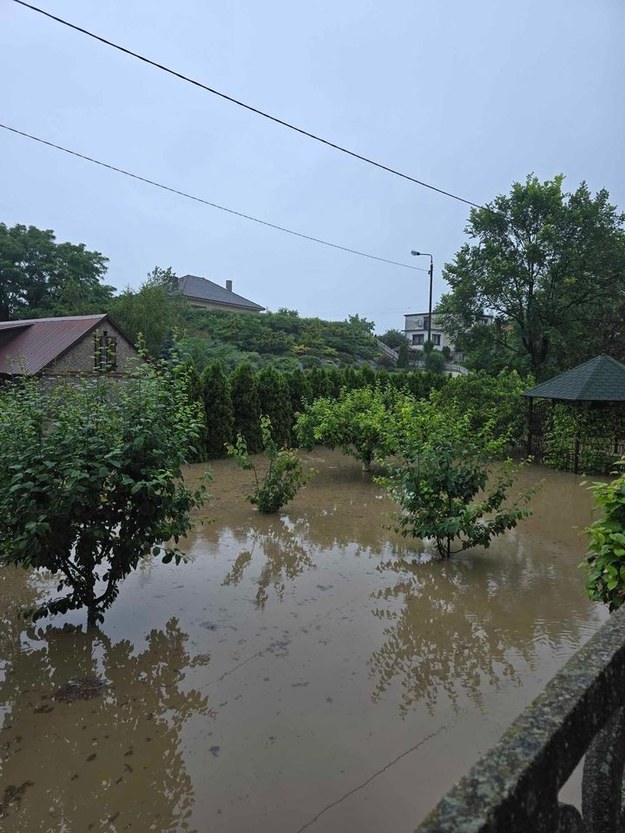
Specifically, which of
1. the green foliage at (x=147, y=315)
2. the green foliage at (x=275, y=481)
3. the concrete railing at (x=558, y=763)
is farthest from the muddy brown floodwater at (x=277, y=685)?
the green foliage at (x=147, y=315)

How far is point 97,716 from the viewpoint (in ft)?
10.8

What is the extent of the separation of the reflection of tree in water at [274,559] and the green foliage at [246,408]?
610cm

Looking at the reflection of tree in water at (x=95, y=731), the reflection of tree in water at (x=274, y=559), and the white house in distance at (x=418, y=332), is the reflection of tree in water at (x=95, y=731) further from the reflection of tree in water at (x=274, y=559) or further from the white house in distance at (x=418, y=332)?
the white house in distance at (x=418, y=332)

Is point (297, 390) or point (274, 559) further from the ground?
point (297, 390)

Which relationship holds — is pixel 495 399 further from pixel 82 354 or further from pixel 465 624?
pixel 82 354

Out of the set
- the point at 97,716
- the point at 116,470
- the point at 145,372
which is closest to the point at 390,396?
the point at 145,372

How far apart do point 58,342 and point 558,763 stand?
61.3 feet

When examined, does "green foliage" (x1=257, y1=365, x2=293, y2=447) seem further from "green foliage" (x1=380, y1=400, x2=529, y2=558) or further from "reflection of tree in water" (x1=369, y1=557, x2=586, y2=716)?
"reflection of tree in water" (x1=369, y1=557, x2=586, y2=716)

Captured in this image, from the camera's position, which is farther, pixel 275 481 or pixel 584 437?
pixel 584 437

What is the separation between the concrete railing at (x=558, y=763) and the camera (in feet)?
2.85

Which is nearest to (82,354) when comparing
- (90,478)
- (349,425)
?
(349,425)

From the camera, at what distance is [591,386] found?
1134cm

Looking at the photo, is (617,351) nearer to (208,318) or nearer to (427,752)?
(427,752)

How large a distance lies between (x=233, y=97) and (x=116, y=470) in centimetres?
469
